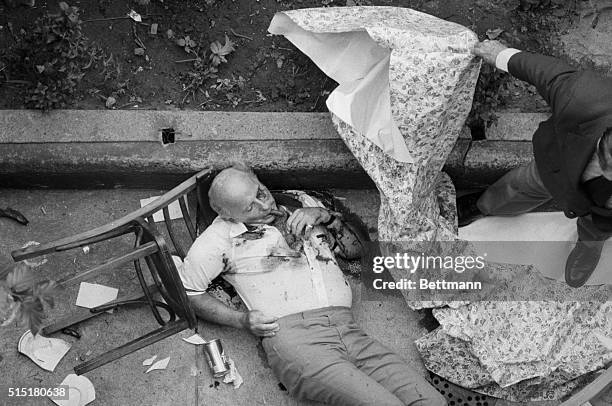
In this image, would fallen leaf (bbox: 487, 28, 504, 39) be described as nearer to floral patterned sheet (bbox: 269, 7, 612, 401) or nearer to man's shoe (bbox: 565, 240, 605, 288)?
floral patterned sheet (bbox: 269, 7, 612, 401)

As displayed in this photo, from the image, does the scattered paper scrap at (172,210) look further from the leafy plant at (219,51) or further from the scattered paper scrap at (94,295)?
the leafy plant at (219,51)

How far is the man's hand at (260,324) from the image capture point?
3.49 meters

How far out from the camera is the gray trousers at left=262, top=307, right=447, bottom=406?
3.39 metres

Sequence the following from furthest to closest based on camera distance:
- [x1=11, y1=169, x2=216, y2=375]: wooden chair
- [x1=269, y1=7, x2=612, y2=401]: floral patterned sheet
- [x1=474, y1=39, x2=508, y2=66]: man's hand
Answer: [x1=269, y1=7, x2=612, y2=401]: floral patterned sheet, [x1=474, y1=39, x2=508, y2=66]: man's hand, [x1=11, y1=169, x2=216, y2=375]: wooden chair

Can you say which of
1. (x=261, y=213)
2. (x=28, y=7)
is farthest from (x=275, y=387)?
(x=28, y=7)

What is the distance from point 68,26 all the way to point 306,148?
137cm

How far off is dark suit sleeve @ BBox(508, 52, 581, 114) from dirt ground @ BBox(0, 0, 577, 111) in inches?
30.5

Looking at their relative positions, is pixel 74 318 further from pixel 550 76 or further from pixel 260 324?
pixel 550 76

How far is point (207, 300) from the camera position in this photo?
11.7ft

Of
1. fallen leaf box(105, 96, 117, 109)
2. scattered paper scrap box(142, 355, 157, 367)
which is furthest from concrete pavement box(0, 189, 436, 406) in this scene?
fallen leaf box(105, 96, 117, 109)

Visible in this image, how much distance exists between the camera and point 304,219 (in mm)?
3602

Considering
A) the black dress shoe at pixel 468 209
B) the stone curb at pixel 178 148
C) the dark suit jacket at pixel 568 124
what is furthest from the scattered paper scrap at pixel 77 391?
the dark suit jacket at pixel 568 124

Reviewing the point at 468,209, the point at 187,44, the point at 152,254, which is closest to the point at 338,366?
the point at 152,254

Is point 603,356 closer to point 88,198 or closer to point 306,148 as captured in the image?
point 306,148
